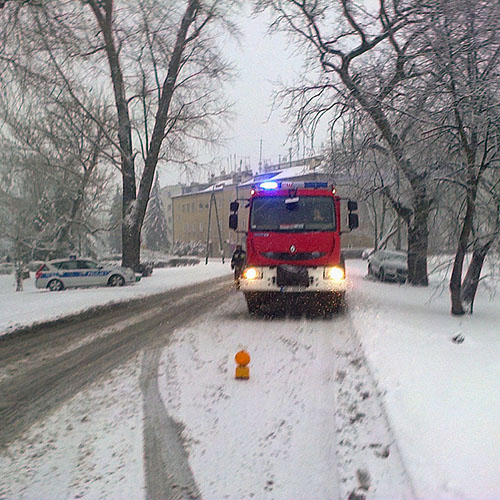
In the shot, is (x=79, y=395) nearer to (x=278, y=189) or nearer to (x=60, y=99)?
(x=278, y=189)

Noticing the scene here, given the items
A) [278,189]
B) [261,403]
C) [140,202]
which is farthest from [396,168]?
[140,202]

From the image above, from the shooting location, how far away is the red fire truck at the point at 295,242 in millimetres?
10523

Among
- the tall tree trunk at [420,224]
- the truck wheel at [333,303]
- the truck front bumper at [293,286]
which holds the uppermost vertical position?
the tall tree trunk at [420,224]

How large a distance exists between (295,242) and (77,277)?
15.3 metres

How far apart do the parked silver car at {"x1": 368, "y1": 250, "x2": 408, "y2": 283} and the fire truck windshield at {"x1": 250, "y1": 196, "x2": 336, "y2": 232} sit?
1213 centimetres

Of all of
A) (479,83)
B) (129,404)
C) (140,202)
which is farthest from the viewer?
(140,202)

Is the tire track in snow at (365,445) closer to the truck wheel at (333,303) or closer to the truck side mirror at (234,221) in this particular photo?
the truck wheel at (333,303)

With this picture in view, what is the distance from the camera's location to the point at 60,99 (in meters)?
20.6

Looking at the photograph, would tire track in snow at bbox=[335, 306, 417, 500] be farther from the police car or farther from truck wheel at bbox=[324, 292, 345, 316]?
the police car

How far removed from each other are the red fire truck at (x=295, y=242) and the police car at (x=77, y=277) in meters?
13.1

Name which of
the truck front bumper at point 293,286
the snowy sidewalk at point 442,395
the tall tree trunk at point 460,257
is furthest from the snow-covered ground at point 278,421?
the tall tree trunk at point 460,257

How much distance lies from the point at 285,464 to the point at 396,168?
9.62 meters

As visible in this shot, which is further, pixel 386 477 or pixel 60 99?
pixel 60 99

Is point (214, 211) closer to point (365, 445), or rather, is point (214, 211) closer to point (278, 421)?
point (278, 421)
